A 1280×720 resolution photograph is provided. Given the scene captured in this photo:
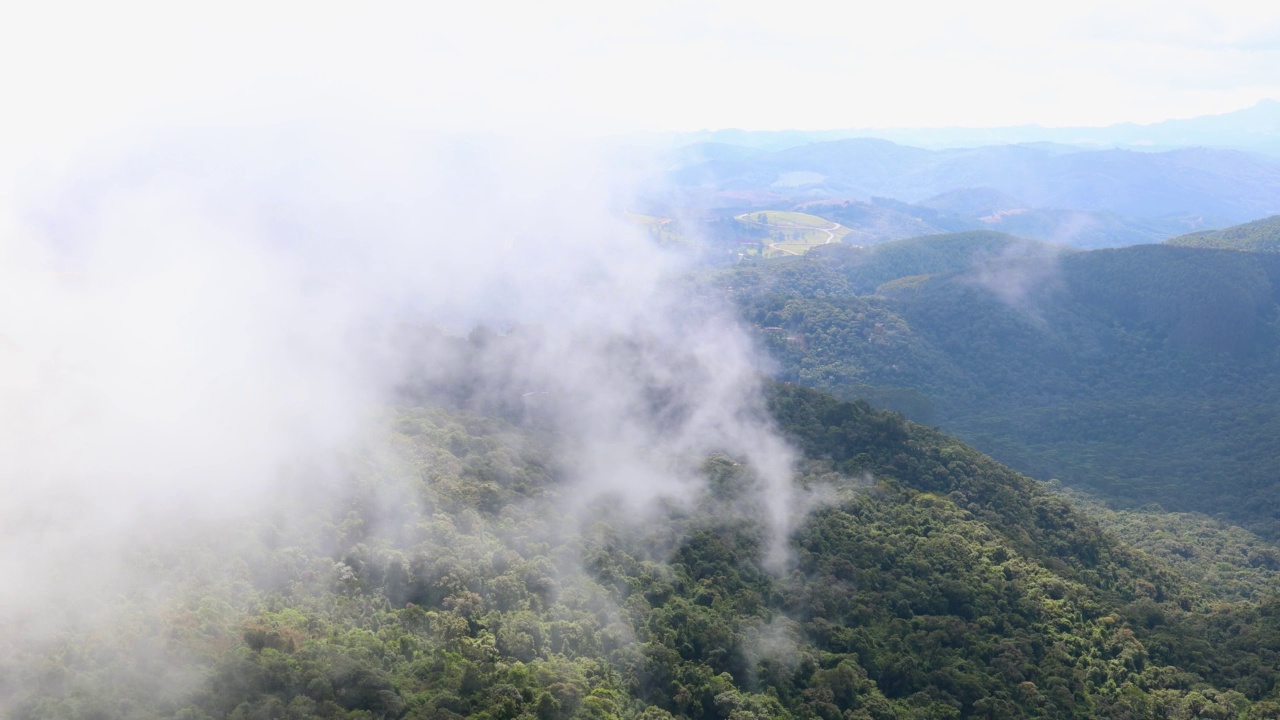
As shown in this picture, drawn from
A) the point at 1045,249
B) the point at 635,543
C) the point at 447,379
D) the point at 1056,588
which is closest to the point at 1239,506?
the point at 1056,588

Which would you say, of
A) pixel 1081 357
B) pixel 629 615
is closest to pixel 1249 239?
pixel 1081 357

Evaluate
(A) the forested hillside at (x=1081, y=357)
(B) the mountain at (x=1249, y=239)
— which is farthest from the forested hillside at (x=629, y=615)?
(B) the mountain at (x=1249, y=239)

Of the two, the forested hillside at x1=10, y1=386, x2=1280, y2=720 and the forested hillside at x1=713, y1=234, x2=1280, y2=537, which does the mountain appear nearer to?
the forested hillside at x1=713, y1=234, x2=1280, y2=537

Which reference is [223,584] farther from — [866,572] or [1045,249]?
[1045,249]

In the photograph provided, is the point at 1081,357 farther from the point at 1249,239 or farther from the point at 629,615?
the point at 629,615

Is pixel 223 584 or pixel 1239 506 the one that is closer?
pixel 223 584
